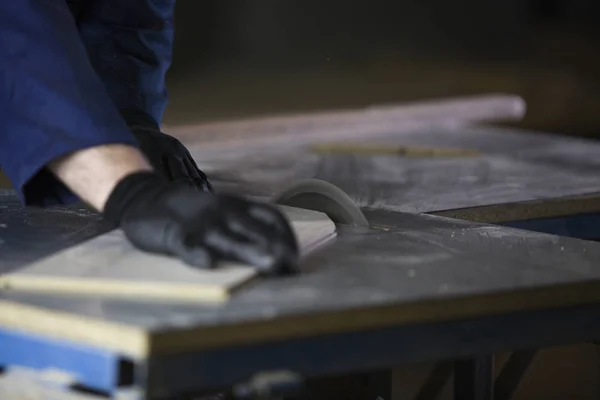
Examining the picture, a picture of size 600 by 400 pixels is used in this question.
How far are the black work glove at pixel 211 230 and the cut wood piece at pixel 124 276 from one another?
2cm

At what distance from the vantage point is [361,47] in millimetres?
4969

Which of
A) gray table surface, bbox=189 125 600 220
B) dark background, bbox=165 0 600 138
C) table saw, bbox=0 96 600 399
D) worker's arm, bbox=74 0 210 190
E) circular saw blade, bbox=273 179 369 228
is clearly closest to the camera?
table saw, bbox=0 96 600 399

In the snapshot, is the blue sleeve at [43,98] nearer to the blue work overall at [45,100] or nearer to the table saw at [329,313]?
the blue work overall at [45,100]

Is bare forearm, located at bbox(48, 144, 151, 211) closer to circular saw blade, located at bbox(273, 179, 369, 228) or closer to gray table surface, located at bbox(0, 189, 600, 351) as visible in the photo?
gray table surface, located at bbox(0, 189, 600, 351)

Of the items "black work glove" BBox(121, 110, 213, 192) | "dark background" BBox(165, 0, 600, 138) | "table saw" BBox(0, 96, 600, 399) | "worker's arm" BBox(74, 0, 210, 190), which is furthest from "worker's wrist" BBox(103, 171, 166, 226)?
"dark background" BBox(165, 0, 600, 138)

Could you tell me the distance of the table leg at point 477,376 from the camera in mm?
1728

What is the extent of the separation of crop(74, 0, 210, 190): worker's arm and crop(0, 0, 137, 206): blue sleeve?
0.42m

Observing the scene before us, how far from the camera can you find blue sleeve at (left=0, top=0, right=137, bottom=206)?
146 cm

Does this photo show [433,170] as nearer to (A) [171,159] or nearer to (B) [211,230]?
(A) [171,159]

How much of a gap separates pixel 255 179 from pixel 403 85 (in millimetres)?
2722

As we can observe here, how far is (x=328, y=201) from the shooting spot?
1726 mm

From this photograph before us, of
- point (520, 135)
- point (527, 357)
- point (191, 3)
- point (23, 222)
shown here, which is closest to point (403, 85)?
point (191, 3)

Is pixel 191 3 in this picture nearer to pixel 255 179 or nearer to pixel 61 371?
pixel 255 179

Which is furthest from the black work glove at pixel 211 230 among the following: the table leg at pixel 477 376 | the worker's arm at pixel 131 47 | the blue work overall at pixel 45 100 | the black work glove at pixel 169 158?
the worker's arm at pixel 131 47
